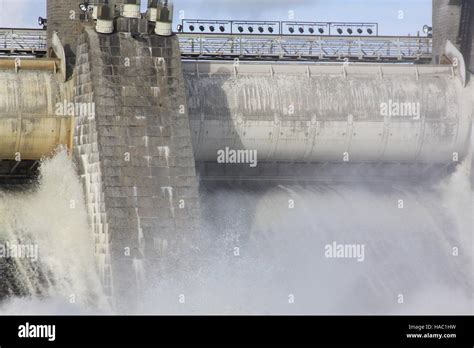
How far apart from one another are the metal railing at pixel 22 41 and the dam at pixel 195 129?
0.45 ft

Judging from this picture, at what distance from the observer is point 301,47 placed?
66.3 metres

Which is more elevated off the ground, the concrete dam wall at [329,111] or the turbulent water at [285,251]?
the concrete dam wall at [329,111]

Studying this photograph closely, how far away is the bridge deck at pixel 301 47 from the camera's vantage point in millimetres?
64125

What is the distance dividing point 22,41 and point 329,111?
1677cm

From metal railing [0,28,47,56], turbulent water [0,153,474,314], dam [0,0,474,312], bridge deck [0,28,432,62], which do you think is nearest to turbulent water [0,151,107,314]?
turbulent water [0,153,474,314]

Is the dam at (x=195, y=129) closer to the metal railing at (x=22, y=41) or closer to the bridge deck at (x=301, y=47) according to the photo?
the metal railing at (x=22, y=41)

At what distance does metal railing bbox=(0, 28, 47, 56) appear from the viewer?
197 ft

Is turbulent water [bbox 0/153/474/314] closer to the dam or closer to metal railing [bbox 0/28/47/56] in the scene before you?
the dam

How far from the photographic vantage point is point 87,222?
44031 millimetres

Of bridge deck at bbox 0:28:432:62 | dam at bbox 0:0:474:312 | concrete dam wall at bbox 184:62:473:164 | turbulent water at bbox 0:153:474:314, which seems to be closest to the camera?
dam at bbox 0:0:474:312

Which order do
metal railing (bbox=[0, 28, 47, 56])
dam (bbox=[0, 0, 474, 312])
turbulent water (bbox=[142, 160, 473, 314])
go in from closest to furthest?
dam (bbox=[0, 0, 474, 312]) → turbulent water (bbox=[142, 160, 473, 314]) → metal railing (bbox=[0, 28, 47, 56])

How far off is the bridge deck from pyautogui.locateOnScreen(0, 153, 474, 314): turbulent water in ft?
38.8

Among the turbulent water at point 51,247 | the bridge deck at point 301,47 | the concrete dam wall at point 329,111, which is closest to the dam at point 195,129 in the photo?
the concrete dam wall at point 329,111

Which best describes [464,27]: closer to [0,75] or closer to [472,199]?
[472,199]
